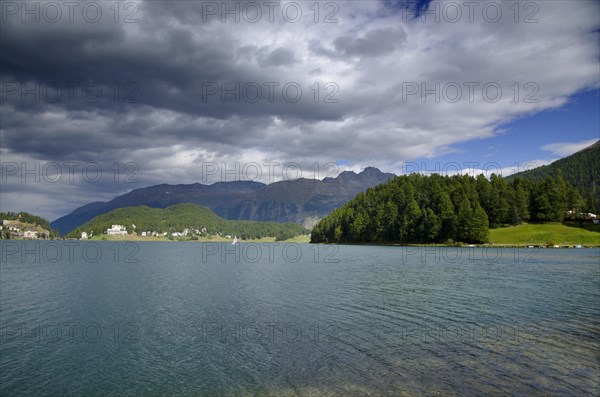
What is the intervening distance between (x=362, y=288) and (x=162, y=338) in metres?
34.3

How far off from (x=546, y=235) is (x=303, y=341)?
18649cm

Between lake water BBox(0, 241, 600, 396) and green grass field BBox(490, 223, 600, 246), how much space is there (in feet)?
434

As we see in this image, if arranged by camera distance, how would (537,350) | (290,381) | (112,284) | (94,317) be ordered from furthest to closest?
(112,284) < (94,317) < (537,350) < (290,381)

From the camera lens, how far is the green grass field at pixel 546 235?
563 ft

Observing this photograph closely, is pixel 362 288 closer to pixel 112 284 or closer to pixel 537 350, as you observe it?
pixel 537 350

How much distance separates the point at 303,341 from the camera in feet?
102

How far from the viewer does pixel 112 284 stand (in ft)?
220

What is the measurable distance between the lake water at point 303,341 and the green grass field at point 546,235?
13242 cm

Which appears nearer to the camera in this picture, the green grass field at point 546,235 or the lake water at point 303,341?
the lake water at point 303,341

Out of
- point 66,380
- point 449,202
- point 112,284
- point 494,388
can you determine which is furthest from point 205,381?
point 449,202

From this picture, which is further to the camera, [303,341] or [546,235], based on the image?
[546,235]

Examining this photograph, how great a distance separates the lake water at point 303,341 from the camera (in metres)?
22.4

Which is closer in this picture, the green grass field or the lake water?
the lake water

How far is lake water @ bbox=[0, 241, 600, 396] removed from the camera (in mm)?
22406
